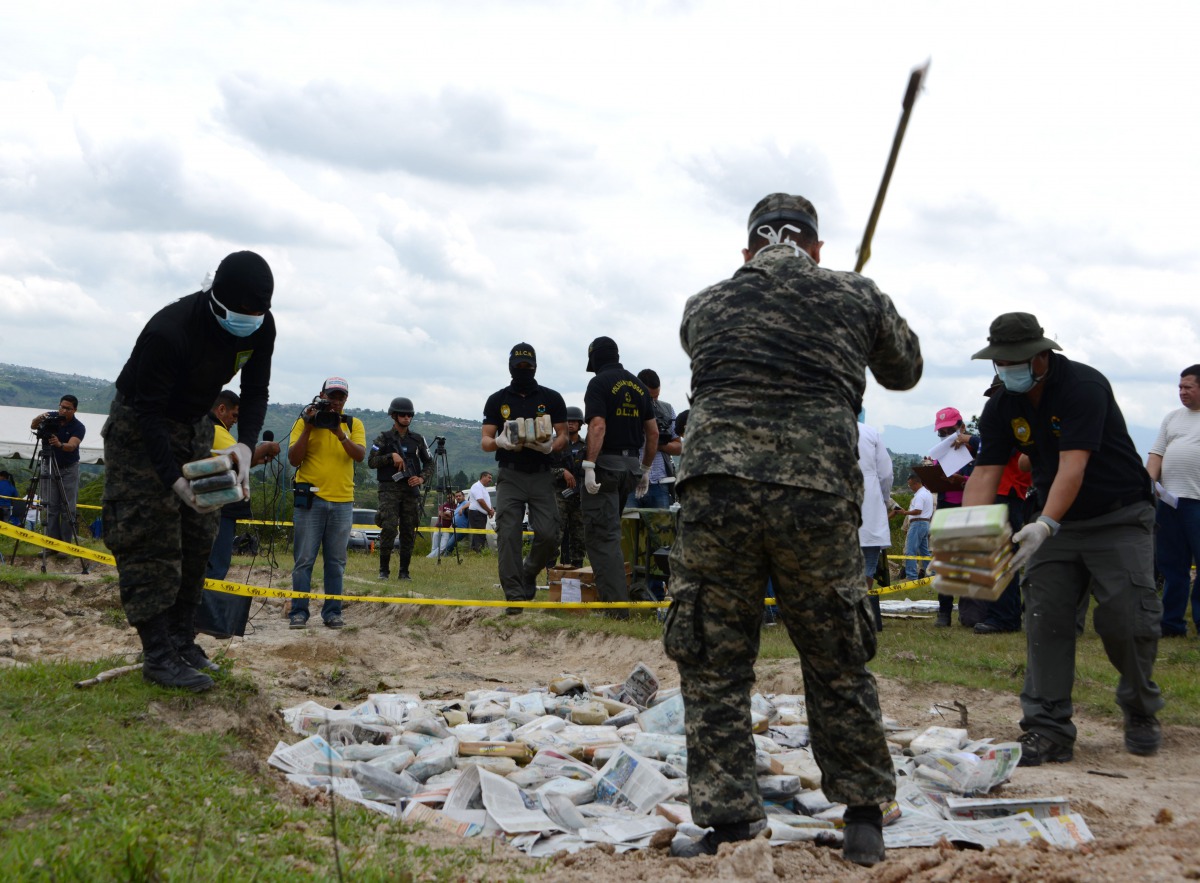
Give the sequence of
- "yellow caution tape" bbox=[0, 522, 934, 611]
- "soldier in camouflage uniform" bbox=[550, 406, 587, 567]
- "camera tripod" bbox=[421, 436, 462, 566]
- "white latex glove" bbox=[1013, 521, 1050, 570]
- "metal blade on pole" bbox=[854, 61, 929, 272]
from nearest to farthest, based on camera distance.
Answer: "metal blade on pole" bbox=[854, 61, 929, 272] < "white latex glove" bbox=[1013, 521, 1050, 570] < "yellow caution tape" bbox=[0, 522, 934, 611] < "soldier in camouflage uniform" bbox=[550, 406, 587, 567] < "camera tripod" bbox=[421, 436, 462, 566]

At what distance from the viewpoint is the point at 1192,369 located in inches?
341

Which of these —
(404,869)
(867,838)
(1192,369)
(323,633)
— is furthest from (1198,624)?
(404,869)

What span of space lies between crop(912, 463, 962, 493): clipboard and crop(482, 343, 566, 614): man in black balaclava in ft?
10.9

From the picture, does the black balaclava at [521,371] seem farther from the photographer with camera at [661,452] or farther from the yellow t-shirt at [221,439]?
the yellow t-shirt at [221,439]

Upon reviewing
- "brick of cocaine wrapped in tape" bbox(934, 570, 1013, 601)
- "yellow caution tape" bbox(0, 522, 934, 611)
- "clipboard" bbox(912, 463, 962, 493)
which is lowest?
"yellow caution tape" bbox(0, 522, 934, 611)

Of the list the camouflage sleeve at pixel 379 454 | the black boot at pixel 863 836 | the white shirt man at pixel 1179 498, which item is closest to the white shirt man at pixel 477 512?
the camouflage sleeve at pixel 379 454

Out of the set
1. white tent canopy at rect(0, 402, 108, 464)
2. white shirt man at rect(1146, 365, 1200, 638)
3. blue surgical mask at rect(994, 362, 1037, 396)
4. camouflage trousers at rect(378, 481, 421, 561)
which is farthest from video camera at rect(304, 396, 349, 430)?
white tent canopy at rect(0, 402, 108, 464)

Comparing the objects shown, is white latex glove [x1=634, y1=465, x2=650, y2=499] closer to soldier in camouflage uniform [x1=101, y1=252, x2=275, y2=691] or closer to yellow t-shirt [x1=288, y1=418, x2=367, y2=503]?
yellow t-shirt [x1=288, y1=418, x2=367, y2=503]

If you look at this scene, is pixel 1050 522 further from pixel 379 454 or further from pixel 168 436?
pixel 379 454

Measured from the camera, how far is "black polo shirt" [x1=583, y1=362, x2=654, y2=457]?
8852 mm

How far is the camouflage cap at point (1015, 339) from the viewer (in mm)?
4879

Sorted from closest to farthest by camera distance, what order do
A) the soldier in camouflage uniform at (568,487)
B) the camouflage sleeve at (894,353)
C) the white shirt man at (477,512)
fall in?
the camouflage sleeve at (894,353)
the soldier in camouflage uniform at (568,487)
the white shirt man at (477,512)

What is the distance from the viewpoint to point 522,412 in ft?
30.3

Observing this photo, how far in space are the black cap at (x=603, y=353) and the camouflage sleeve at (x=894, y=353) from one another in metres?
5.42
